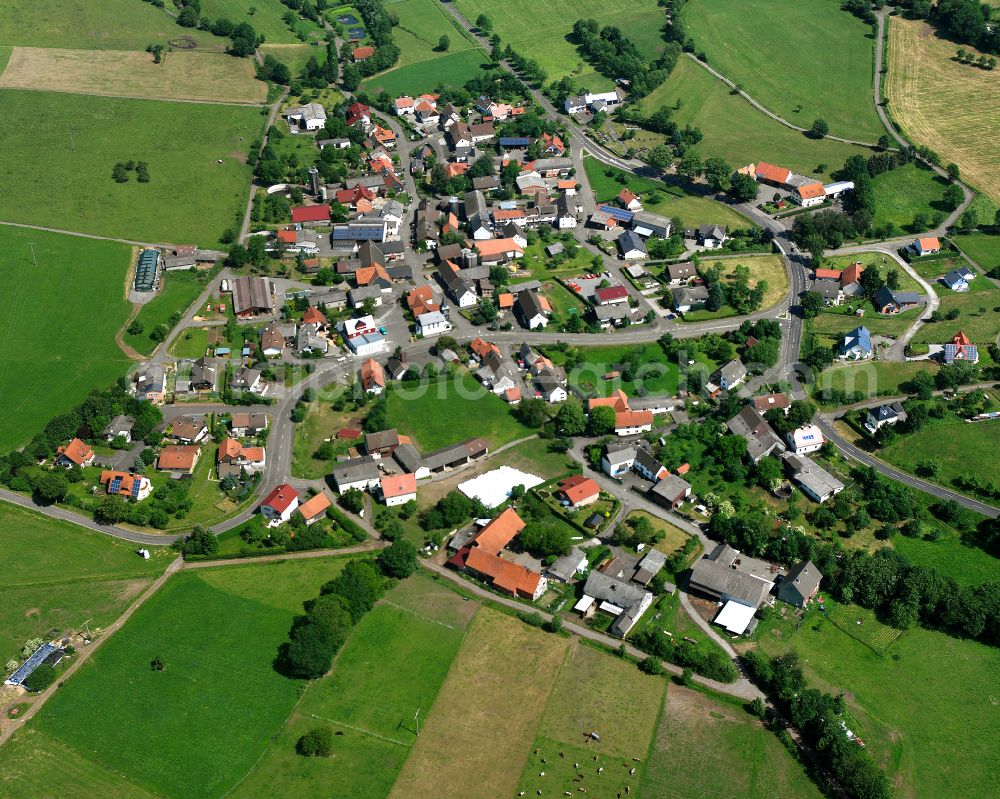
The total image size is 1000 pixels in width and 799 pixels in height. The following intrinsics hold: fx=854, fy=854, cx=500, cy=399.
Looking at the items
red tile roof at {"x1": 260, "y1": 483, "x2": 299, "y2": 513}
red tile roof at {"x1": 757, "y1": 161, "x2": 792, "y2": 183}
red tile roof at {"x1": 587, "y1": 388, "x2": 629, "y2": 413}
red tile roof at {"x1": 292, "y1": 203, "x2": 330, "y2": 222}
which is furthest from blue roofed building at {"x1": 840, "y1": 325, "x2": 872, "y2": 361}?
red tile roof at {"x1": 292, "y1": 203, "x2": 330, "y2": 222}

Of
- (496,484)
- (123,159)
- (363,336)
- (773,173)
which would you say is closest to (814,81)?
(773,173)

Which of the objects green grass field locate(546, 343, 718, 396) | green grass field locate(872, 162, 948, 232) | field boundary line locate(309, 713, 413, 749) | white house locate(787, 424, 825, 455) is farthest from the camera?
green grass field locate(872, 162, 948, 232)

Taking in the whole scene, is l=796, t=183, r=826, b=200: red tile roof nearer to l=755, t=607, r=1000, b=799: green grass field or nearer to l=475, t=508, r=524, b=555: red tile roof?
l=755, t=607, r=1000, b=799: green grass field

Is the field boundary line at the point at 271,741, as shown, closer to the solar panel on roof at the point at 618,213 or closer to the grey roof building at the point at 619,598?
the grey roof building at the point at 619,598

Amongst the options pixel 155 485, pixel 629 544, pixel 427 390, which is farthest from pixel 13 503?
pixel 629 544

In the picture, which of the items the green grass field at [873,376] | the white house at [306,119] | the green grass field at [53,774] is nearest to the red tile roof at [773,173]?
the green grass field at [873,376]
